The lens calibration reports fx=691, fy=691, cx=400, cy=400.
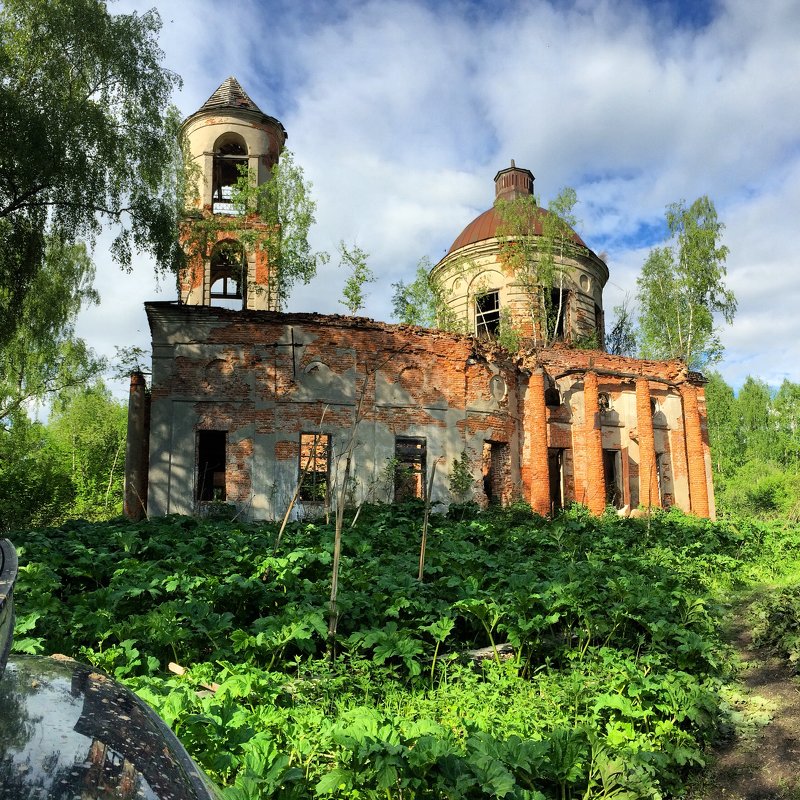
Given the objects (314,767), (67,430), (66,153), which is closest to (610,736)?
(314,767)

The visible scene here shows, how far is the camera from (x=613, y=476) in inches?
952

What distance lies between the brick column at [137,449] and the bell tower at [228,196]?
A: 601cm

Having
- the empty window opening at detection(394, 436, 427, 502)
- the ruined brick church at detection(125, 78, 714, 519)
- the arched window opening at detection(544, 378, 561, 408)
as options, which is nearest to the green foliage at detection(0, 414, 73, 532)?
the ruined brick church at detection(125, 78, 714, 519)

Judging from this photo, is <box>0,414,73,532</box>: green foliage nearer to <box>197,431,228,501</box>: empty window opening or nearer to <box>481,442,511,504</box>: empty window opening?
<box>197,431,228,501</box>: empty window opening

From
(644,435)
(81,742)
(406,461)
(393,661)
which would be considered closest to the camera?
(81,742)

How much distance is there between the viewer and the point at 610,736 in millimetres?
5051

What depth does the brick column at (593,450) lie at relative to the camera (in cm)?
2203

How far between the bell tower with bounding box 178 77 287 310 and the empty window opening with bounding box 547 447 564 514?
11.0m

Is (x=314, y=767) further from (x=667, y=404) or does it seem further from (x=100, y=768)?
(x=667, y=404)

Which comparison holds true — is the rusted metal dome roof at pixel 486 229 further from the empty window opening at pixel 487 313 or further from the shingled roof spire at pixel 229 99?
the shingled roof spire at pixel 229 99

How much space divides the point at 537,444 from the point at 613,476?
15.1 ft

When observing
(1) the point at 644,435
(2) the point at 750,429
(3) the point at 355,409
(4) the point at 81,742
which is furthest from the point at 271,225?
(2) the point at 750,429

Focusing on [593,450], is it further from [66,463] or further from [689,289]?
[66,463]

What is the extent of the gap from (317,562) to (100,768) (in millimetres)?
7195
